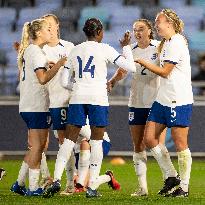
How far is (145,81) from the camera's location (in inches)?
468

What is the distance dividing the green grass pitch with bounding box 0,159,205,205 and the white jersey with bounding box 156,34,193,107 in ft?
3.41

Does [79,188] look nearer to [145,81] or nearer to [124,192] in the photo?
[124,192]

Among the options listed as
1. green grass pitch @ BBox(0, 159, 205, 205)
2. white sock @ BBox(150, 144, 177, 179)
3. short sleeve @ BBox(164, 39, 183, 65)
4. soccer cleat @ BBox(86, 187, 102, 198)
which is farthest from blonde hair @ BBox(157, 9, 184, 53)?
soccer cleat @ BBox(86, 187, 102, 198)

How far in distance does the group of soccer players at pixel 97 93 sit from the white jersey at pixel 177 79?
0.03 feet

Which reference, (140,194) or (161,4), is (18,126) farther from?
(140,194)

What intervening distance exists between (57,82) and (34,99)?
0.32 m

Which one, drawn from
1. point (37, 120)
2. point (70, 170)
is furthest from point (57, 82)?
point (70, 170)

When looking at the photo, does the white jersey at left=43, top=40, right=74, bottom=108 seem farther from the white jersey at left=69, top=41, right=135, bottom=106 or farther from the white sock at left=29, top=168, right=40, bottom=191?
the white sock at left=29, top=168, right=40, bottom=191

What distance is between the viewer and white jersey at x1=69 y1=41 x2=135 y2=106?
1112 centimetres

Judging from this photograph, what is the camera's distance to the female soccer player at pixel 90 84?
11.1 metres

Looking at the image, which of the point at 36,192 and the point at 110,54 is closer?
the point at 110,54

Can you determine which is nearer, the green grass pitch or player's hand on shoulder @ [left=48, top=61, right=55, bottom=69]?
the green grass pitch

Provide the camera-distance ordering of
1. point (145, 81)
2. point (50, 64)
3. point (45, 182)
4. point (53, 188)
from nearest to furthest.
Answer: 1. point (53, 188)
2. point (50, 64)
3. point (145, 81)
4. point (45, 182)

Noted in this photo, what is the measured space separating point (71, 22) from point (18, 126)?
11.9 feet
